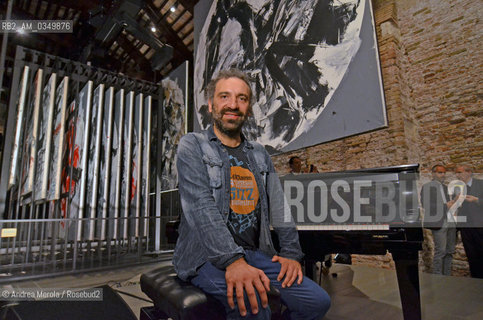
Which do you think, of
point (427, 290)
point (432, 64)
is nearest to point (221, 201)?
point (427, 290)

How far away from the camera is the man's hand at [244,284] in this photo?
Answer: 97 centimetres

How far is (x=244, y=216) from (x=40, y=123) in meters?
5.89

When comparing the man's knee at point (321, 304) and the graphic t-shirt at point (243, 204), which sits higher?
the graphic t-shirt at point (243, 204)

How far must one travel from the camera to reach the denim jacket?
1083 mm

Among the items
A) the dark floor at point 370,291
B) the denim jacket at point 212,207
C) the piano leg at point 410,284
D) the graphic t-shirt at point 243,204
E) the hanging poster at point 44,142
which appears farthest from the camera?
the hanging poster at point 44,142

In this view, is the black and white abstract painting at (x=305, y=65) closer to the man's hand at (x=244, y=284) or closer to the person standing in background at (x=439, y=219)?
the person standing in background at (x=439, y=219)

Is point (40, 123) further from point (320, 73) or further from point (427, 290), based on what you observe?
point (427, 290)

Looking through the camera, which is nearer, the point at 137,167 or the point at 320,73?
the point at 320,73

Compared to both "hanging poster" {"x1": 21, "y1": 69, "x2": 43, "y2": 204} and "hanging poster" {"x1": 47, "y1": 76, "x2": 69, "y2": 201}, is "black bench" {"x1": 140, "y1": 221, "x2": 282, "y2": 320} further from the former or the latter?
"hanging poster" {"x1": 21, "y1": 69, "x2": 43, "y2": 204}

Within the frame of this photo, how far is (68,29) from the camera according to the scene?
6934 millimetres

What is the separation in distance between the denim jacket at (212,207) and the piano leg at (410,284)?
2.93 ft

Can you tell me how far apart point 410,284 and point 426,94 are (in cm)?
336

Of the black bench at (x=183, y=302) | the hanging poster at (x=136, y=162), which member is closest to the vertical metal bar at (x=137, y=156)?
the hanging poster at (x=136, y=162)

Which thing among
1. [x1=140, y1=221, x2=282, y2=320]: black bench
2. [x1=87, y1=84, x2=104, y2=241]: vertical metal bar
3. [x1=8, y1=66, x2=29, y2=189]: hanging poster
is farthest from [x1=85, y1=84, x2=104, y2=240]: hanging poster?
[x1=140, y1=221, x2=282, y2=320]: black bench
